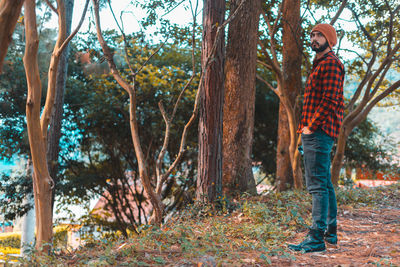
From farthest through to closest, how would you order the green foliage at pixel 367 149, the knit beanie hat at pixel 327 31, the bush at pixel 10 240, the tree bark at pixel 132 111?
the bush at pixel 10 240 → the green foliage at pixel 367 149 → the tree bark at pixel 132 111 → the knit beanie hat at pixel 327 31

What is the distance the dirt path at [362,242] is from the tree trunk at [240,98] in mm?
1812

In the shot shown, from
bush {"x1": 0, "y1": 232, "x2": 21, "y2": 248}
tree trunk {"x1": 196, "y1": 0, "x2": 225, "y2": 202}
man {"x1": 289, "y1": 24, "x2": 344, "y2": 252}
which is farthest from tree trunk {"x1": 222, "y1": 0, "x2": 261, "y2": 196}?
bush {"x1": 0, "y1": 232, "x2": 21, "y2": 248}

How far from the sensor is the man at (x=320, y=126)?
3.55m

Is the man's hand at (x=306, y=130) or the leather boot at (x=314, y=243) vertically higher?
the man's hand at (x=306, y=130)

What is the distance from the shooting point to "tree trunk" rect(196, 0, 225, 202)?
6033 millimetres

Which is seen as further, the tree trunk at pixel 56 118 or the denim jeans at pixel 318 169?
the tree trunk at pixel 56 118

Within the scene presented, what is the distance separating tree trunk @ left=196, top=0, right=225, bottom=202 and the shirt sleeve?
2.63 m

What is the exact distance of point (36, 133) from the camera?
4.20m

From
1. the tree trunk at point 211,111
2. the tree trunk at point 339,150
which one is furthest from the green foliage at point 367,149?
the tree trunk at point 211,111

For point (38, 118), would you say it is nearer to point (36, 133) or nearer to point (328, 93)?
point (36, 133)

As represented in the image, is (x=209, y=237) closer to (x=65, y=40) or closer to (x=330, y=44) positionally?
(x=330, y=44)

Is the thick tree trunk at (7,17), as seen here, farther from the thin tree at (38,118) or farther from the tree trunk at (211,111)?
the tree trunk at (211,111)

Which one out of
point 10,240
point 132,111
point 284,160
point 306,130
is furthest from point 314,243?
point 10,240

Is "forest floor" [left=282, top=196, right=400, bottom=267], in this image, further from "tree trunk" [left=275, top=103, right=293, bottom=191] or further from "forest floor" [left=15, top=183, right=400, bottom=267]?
"tree trunk" [left=275, top=103, right=293, bottom=191]
